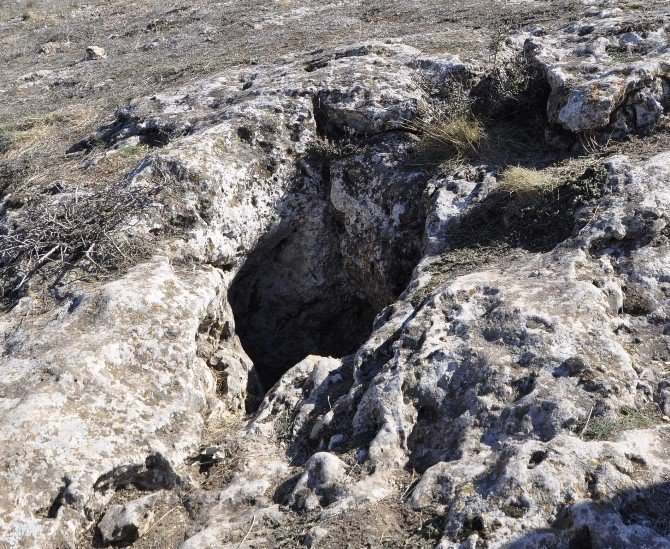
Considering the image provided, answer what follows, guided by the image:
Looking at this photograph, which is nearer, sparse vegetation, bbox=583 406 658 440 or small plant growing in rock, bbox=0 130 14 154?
sparse vegetation, bbox=583 406 658 440

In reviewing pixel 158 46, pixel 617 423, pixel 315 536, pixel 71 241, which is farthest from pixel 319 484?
pixel 158 46

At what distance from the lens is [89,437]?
14.2 feet

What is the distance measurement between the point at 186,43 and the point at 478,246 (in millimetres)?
8440

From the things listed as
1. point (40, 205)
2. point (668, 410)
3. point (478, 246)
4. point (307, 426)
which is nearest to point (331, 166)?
point (478, 246)

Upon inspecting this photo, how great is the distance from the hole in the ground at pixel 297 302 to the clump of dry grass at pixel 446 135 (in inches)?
51.7

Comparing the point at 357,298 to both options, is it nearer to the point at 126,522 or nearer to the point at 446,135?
the point at 446,135

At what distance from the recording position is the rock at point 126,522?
4016 millimetres

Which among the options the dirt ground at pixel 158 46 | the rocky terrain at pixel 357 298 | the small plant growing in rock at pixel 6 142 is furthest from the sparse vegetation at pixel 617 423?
the small plant growing in rock at pixel 6 142

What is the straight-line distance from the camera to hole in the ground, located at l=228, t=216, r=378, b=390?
7.36 meters

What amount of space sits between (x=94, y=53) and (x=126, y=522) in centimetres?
1058

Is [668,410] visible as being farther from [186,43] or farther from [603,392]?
[186,43]

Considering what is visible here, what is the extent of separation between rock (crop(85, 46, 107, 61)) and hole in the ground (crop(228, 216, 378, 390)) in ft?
23.7

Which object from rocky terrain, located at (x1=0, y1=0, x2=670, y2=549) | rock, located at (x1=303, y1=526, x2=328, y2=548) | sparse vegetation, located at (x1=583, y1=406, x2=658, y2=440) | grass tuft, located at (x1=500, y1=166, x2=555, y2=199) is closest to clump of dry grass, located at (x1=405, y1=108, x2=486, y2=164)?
rocky terrain, located at (x1=0, y1=0, x2=670, y2=549)

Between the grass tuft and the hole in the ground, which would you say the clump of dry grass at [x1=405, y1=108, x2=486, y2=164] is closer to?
the grass tuft
